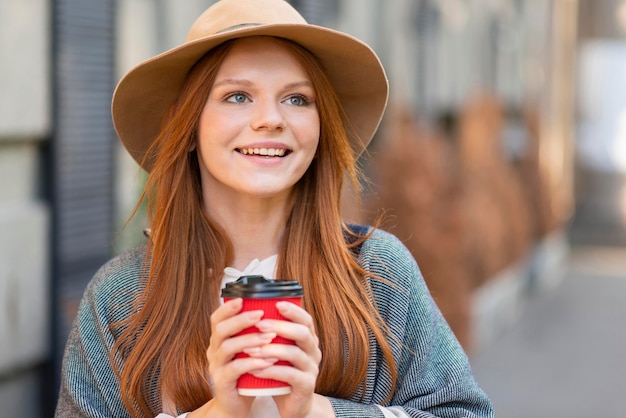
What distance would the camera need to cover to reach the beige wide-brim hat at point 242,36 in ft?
7.84

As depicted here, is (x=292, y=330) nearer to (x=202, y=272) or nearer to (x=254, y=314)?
(x=254, y=314)

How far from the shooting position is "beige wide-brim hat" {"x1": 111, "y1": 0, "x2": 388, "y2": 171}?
2.39 m

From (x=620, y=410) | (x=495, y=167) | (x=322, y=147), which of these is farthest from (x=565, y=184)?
(x=322, y=147)

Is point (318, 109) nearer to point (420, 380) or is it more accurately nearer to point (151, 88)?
point (151, 88)

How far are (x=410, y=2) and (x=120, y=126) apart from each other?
344 inches

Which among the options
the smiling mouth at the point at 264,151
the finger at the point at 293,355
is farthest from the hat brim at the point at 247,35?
the finger at the point at 293,355

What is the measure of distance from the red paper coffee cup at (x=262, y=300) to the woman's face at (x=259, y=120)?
0.38 metres

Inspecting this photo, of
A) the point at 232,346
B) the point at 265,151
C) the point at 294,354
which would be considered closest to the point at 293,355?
the point at 294,354

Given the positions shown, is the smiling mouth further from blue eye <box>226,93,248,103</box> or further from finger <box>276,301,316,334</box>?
finger <box>276,301,316,334</box>

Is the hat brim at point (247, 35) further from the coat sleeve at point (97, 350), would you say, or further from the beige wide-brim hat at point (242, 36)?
the coat sleeve at point (97, 350)

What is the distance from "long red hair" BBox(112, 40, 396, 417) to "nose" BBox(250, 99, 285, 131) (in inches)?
5.1

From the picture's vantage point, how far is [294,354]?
2043 millimetres

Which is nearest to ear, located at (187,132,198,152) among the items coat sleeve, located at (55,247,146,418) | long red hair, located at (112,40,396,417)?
long red hair, located at (112,40,396,417)

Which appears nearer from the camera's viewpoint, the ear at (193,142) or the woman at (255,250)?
the woman at (255,250)
